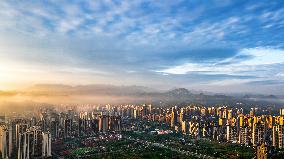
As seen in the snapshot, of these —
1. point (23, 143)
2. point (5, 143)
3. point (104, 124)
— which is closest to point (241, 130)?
point (104, 124)

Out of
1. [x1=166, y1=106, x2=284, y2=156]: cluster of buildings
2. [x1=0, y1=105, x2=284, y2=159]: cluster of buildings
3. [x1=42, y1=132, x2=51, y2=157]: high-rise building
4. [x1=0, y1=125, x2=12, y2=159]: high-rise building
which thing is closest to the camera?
[x1=0, y1=125, x2=12, y2=159]: high-rise building

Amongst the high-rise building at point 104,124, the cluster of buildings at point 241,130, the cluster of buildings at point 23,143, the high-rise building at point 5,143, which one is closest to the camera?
the cluster of buildings at point 23,143

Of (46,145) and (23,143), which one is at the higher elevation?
(23,143)

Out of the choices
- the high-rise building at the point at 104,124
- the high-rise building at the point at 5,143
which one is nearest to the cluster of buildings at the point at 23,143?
the high-rise building at the point at 5,143

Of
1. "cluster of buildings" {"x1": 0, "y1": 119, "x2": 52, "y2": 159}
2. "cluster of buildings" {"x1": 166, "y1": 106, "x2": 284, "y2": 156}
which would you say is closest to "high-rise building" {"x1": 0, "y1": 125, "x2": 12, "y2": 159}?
"cluster of buildings" {"x1": 0, "y1": 119, "x2": 52, "y2": 159}

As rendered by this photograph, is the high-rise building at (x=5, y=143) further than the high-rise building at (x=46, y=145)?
No

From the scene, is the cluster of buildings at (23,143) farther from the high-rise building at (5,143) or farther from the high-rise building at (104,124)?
the high-rise building at (104,124)

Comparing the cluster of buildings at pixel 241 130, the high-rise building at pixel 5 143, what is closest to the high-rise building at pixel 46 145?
the high-rise building at pixel 5 143

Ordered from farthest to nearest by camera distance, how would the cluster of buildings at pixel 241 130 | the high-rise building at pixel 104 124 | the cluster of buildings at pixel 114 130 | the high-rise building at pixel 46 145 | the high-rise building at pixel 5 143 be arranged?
the high-rise building at pixel 104 124
the cluster of buildings at pixel 241 130
the high-rise building at pixel 46 145
the cluster of buildings at pixel 114 130
the high-rise building at pixel 5 143

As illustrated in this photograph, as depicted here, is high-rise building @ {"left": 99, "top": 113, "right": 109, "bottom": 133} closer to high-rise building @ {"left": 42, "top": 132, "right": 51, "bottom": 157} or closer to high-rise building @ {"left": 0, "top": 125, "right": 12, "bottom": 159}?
high-rise building @ {"left": 42, "top": 132, "right": 51, "bottom": 157}

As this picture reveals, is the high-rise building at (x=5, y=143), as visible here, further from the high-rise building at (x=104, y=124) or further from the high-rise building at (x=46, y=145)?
the high-rise building at (x=104, y=124)

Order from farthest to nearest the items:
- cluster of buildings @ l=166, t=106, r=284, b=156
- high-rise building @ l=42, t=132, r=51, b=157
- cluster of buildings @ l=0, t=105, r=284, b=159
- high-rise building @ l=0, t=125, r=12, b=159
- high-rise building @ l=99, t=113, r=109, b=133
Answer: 1. high-rise building @ l=99, t=113, r=109, b=133
2. cluster of buildings @ l=166, t=106, r=284, b=156
3. high-rise building @ l=42, t=132, r=51, b=157
4. cluster of buildings @ l=0, t=105, r=284, b=159
5. high-rise building @ l=0, t=125, r=12, b=159

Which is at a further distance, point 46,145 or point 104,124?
point 104,124

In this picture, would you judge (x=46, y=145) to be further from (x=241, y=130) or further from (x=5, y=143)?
(x=241, y=130)
